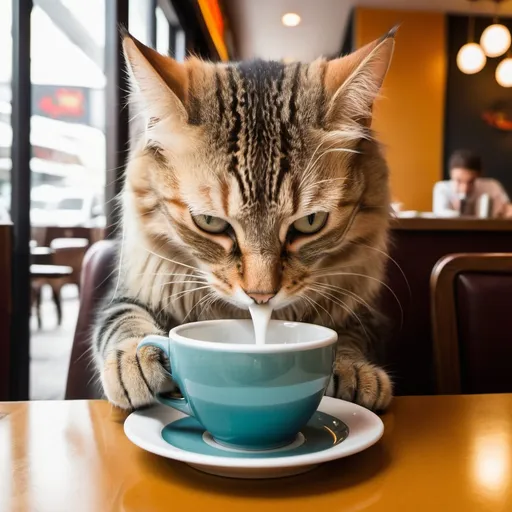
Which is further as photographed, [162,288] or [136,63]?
[162,288]

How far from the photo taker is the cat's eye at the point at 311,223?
85cm

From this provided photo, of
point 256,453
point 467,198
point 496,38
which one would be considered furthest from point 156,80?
point 496,38

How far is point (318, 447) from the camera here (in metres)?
0.57

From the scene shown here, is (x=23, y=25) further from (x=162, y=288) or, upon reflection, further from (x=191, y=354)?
(x=191, y=354)

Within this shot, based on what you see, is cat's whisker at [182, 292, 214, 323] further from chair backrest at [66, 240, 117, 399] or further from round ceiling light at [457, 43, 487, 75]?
round ceiling light at [457, 43, 487, 75]

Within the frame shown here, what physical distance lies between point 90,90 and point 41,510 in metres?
2.60

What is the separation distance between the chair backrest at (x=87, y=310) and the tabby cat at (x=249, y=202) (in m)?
0.33

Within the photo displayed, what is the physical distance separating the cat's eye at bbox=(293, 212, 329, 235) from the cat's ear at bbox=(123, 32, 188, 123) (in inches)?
8.9

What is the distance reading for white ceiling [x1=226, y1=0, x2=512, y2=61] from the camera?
6.10 meters

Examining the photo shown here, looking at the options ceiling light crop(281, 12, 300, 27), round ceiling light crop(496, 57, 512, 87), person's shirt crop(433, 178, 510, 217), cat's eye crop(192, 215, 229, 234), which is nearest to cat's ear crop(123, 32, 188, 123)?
cat's eye crop(192, 215, 229, 234)

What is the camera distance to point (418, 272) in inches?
76.9

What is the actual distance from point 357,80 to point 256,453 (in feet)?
1.89

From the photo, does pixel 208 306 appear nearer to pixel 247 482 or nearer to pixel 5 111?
pixel 247 482

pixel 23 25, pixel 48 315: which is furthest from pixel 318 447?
pixel 48 315
